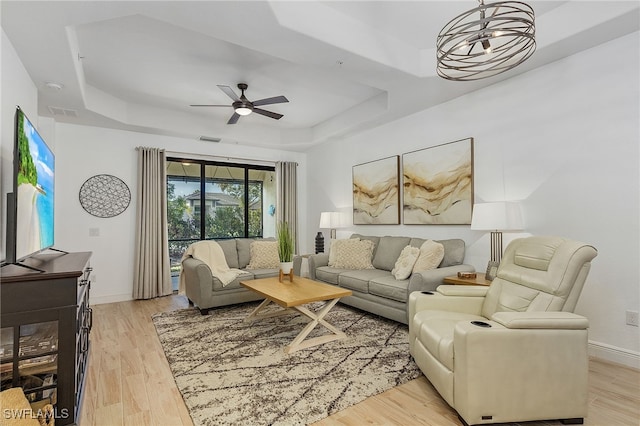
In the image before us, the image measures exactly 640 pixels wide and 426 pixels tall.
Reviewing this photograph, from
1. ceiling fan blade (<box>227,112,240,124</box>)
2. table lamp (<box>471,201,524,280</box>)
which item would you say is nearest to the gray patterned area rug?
table lamp (<box>471,201,524,280</box>)

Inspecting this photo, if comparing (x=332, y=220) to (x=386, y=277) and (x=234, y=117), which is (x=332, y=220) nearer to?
(x=386, y=277)

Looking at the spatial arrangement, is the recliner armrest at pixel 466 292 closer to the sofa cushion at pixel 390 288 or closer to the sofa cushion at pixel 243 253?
the sofa cushion at pixel 390 288

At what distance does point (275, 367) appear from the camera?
257 centimetres

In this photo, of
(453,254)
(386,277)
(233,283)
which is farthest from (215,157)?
(453,254)

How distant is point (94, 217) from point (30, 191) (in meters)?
3.26

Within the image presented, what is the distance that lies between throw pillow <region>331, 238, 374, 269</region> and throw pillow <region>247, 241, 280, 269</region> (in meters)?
0.89

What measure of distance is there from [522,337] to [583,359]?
39 cm

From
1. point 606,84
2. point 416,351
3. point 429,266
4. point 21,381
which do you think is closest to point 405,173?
point 429,266

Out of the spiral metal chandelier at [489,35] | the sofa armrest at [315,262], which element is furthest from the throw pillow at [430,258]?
the spiral metal chandelier at [489,35]

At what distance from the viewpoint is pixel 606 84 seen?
275 centimetres

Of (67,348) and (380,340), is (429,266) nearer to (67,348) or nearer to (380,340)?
(380,340)

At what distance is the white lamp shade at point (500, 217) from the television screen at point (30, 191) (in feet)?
11.0

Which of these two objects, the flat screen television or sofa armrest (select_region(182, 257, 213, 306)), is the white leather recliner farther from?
sofa armrest (select_region(182, 257, 213, 306))

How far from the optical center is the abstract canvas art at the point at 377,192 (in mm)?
4758
